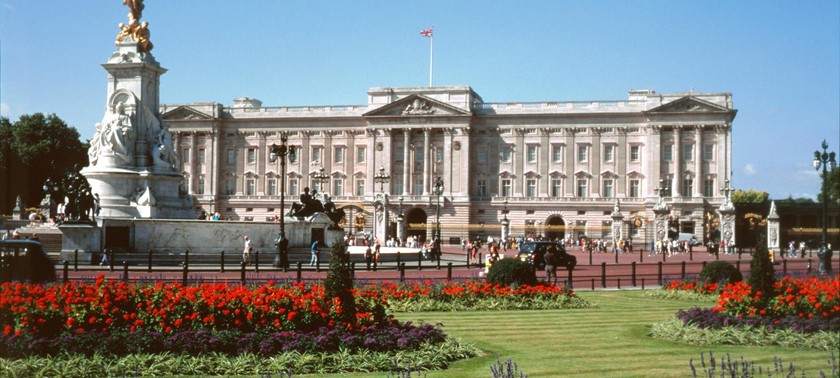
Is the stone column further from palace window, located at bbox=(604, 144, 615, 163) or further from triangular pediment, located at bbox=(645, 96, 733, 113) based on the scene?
triangular pediment, located at bbox=(645, 96, 733, 113)

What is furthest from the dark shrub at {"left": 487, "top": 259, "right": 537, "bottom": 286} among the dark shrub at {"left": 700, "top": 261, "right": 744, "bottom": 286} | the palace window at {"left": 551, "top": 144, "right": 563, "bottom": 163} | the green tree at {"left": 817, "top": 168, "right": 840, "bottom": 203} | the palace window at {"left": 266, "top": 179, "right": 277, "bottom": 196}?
the palace window at {"left": 266, "top": 179, "right": 277, "bottom": 196}

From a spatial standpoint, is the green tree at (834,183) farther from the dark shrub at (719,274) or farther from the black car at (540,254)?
the black car at (540,254)

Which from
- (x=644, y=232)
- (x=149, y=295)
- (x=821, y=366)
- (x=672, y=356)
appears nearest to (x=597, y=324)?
(x=672, y=356)

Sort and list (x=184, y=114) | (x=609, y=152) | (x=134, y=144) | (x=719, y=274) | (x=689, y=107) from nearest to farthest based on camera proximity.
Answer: (x=719, y=274)
(x=134, y=144)
(x=689, y=107)
(x=609, y=152)
(x=184, y=114)

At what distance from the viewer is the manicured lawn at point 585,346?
10.8 meters

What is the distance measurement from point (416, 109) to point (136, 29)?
57.3 m

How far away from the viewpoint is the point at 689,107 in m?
87.0

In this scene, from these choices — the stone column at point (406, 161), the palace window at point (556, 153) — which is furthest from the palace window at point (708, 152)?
the stone column at point (406, 161)

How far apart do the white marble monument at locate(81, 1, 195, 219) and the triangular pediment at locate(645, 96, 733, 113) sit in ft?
201

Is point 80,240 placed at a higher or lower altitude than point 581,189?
lower

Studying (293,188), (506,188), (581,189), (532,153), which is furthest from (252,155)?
(581,189)

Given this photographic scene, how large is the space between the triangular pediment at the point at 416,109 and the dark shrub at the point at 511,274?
230ft

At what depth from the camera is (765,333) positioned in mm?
11102

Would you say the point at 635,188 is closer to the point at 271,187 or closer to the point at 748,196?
the point at 271,187
